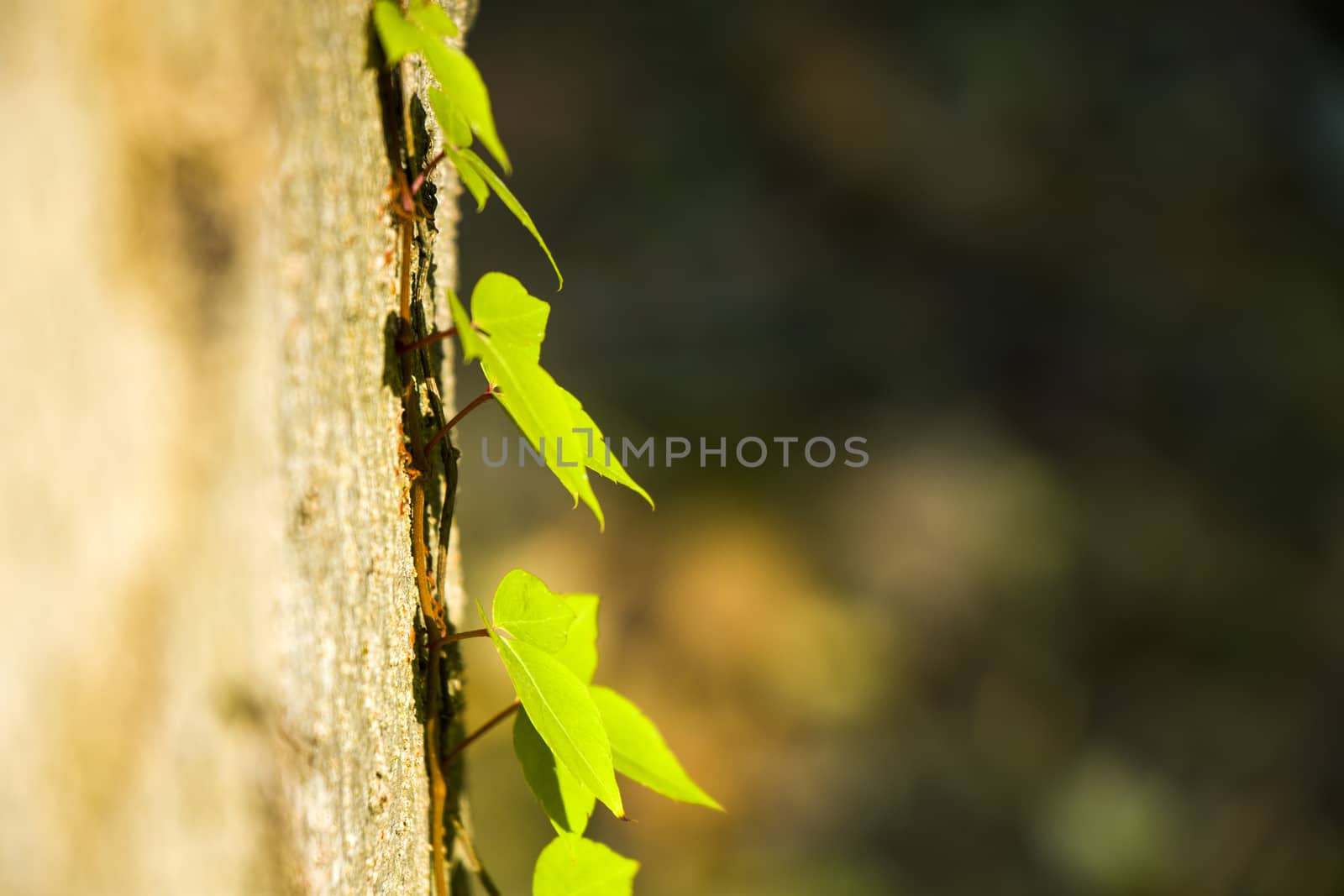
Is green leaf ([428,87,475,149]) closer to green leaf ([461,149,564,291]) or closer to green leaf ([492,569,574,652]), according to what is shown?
green leaf ([461,149,564,291])

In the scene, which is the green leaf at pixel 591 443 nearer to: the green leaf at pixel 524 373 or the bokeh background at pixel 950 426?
the green leaf at pixel 524 373

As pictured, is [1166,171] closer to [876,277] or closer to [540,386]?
[876,277]

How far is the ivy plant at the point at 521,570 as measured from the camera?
0.88ft

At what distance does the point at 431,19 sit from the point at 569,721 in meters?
0.24

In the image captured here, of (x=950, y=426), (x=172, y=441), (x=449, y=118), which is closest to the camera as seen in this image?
(x=172, y=441)

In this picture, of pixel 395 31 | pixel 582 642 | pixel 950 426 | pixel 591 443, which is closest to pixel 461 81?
pixel 395 31

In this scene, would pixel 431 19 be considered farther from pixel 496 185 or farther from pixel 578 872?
pixel 578 872

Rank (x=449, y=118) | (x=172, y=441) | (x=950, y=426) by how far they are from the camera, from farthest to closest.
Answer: (x=950, y=426)
(x=449, y=118)
(x=172, y=441)

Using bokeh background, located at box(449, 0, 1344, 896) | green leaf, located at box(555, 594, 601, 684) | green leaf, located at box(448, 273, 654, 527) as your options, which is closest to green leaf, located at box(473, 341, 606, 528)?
green leaf, located at box(448, 273, 654, 527)

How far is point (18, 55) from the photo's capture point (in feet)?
0.58

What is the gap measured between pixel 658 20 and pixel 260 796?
2.24 m

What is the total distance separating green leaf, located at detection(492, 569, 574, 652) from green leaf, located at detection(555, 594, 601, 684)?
7cm

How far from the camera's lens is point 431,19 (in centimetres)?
27

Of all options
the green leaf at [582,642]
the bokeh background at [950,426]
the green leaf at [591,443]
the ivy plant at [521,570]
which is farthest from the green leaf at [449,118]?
the bokeh background at [950,426]
